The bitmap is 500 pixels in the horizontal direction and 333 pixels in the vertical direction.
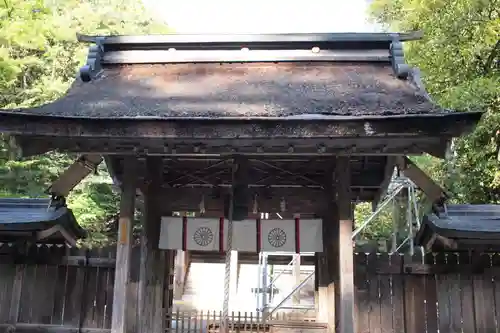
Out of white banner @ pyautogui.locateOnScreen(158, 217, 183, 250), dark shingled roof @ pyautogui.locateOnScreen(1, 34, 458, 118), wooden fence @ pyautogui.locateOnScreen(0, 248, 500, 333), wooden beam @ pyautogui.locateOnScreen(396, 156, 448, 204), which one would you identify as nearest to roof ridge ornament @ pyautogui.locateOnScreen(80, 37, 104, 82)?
dark shingled roof @ pyautogui.locateOnScreen(1, 34, 458, 118)

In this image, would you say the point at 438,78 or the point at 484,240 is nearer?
the point at 484,240

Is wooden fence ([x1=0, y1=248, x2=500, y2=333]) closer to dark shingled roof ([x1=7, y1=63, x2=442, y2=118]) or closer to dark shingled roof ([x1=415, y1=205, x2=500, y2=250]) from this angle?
dark shingled roof ([x1=415, y1=205, x2=500, y2=250])

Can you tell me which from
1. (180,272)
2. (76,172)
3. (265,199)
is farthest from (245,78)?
(180,272)

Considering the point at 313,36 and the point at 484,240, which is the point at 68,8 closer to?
the point at 313,36

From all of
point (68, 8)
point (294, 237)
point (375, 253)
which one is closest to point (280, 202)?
point (294, 237)

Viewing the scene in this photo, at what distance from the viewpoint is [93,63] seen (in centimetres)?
808

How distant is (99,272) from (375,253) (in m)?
4.80

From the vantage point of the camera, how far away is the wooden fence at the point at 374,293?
7.73 meters

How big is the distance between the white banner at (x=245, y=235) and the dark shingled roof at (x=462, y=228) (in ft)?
5.83

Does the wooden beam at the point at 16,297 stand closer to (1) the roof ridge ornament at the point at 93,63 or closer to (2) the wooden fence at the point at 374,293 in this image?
(2) the wooden fence at the point at 374,293

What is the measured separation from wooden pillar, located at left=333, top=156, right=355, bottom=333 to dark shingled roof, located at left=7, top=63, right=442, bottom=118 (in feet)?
3.39

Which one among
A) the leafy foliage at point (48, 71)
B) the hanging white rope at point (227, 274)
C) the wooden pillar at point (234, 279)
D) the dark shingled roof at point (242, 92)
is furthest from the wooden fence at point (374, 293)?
the wooden pillar at point (234, 279)

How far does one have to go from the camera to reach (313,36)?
834cm

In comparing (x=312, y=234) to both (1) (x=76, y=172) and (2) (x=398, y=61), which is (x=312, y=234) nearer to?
(2) (x=398, y=61)
